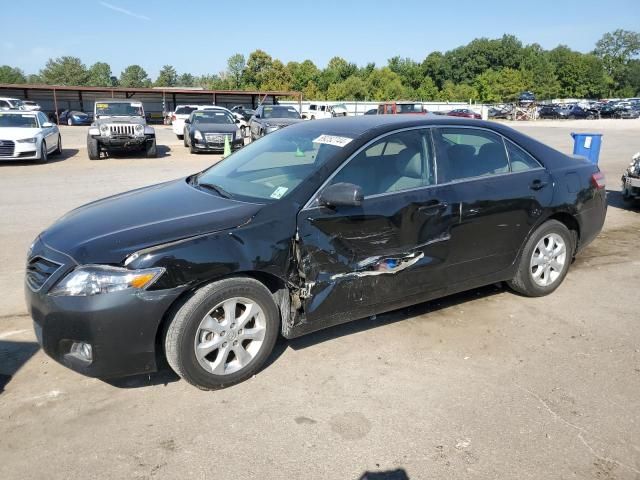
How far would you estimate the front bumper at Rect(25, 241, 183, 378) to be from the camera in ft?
9.78

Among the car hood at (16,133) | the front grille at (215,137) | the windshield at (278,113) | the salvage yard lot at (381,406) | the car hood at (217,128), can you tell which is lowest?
the salvage yard lot at (381,406)

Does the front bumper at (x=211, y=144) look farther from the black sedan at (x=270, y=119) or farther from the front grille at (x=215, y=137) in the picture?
the black sedan at (x=270, y=119)

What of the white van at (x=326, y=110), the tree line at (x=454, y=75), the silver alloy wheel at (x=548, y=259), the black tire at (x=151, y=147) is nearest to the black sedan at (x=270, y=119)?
the black tire at (x=151, y=147)

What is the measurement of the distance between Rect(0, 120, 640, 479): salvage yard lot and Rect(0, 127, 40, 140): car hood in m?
11.9

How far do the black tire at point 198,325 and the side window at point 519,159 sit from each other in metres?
2.51

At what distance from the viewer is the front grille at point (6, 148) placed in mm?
14430

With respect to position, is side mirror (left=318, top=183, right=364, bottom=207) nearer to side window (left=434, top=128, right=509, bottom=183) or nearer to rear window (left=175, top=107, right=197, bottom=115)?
side window (left=434, top=128, right=509, bottom=183)

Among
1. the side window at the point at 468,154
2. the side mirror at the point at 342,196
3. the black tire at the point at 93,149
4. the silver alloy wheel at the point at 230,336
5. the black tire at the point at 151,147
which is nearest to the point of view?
the silver alloy wheel at the point at 230,336

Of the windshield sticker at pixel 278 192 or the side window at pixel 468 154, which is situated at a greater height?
the side window at pixel 468 154

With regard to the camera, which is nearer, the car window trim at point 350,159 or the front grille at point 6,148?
the car window trim at point 350,159

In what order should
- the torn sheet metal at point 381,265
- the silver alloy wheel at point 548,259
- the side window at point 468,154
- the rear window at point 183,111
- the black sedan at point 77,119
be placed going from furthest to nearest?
the black sedan at point 77,119
the rear window at point 183,111
the silver alloy wheel at point 548,259
the side window at point 468,154
the torn sheet metal at point 381,265

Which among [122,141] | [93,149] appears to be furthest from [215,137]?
[93,149]

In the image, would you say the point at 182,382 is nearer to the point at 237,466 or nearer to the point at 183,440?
the point at 183,440

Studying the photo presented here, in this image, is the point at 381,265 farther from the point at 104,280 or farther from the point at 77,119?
the point at 77,119
